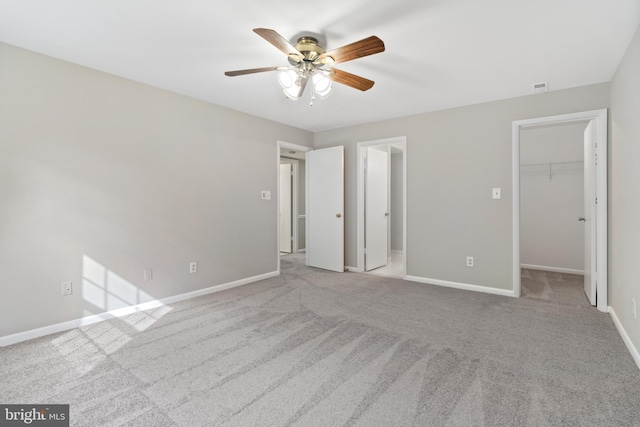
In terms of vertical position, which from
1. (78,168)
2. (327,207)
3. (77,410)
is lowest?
(77,410)

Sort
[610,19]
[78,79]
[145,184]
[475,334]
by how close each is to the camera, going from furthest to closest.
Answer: [145,184], [78,79], [475,334], [610,19]

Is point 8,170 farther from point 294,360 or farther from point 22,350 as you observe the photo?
point 294,360

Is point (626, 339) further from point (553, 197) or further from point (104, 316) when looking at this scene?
point (104, 316)

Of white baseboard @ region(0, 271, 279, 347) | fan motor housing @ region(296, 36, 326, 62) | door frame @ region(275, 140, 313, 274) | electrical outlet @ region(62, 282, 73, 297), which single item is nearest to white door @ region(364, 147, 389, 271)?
door frame @ region(275, 140, 313, 274)

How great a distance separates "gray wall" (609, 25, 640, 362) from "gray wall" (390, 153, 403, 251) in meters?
3.75

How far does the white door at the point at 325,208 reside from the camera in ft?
16.5

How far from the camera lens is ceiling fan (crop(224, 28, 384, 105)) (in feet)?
6.48

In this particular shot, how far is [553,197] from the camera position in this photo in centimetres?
512

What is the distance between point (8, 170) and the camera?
243 centimetres

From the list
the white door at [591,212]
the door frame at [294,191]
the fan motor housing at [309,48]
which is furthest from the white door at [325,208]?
the white door at [591,212]

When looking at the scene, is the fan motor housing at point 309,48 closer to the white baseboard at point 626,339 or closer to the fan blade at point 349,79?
the fan blade at point 349,79

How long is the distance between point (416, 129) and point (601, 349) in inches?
121

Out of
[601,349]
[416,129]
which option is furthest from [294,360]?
[416,129]

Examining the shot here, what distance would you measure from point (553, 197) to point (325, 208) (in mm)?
3792
